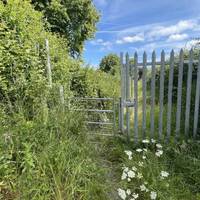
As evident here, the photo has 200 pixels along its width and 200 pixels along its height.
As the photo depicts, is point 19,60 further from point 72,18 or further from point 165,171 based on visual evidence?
point 72,18

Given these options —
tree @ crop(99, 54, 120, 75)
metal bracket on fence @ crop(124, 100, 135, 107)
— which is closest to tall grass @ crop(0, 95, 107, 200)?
metal bracket on fence @ crop(124, 100, 135, 107)

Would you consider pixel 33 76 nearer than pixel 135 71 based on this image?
Yes

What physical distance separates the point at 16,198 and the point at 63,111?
1283 millimetres

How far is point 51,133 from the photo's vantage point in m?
2.79

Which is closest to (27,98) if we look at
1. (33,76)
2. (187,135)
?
(33,76)

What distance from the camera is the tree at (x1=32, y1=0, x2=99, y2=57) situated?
33.1 ft

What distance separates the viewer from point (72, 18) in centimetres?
1147

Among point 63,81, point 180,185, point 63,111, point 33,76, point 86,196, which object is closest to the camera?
point 86,196

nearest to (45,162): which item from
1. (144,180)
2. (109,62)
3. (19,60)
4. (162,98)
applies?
(144,180)

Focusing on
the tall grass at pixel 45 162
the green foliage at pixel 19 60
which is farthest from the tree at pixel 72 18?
the tall grass at pixel 45 162

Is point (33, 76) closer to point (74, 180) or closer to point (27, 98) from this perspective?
point (27, 98)

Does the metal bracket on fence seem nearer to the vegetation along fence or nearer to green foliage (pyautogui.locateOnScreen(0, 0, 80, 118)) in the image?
the vegetation along fence

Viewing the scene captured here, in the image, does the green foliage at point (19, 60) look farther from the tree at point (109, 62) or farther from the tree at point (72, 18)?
the tree at point (109, 62)

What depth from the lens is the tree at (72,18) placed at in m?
10.1
